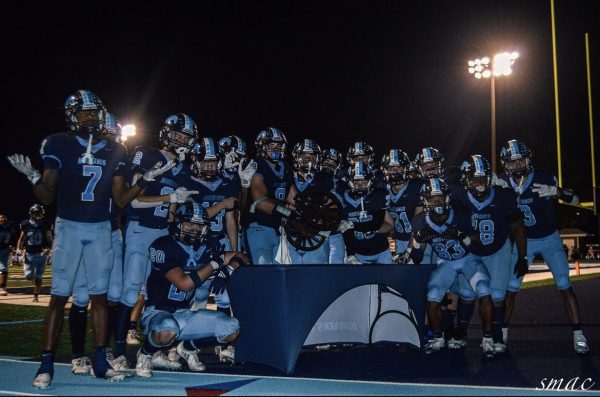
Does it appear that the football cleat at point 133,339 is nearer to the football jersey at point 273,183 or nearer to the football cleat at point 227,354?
the football cleat at point 227,354

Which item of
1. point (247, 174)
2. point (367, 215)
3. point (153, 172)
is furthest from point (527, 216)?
point (153, 172)

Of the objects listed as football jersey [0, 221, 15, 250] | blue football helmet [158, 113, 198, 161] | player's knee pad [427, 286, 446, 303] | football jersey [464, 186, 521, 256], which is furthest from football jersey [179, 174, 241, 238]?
football jersey [0, 221, 15, 250]

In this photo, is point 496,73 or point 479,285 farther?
point 496,73

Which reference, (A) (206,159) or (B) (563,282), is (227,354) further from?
(B) (563,282)

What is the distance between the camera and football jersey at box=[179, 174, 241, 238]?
6.75 meters

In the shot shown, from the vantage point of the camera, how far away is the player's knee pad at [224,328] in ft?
18.8

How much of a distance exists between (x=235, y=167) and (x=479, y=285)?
10.2 ft

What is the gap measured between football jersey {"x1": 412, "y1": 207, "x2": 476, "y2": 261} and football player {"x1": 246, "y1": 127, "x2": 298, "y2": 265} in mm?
1557

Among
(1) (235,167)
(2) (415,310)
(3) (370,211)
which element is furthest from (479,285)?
(1) (235,167)

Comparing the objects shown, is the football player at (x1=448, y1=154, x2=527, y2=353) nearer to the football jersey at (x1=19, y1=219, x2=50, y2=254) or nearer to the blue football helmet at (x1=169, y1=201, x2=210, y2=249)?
the blue football helmet at (x1=169, y1=201, x2=210, y2=249)

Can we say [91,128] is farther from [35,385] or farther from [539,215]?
[539,215]

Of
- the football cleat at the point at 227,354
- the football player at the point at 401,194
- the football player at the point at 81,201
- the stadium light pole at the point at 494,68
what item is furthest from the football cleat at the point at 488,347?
the stadium light pole at the point at 494,68

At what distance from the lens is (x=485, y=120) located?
A: 52.0 meters

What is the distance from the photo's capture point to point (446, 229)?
7004mm
